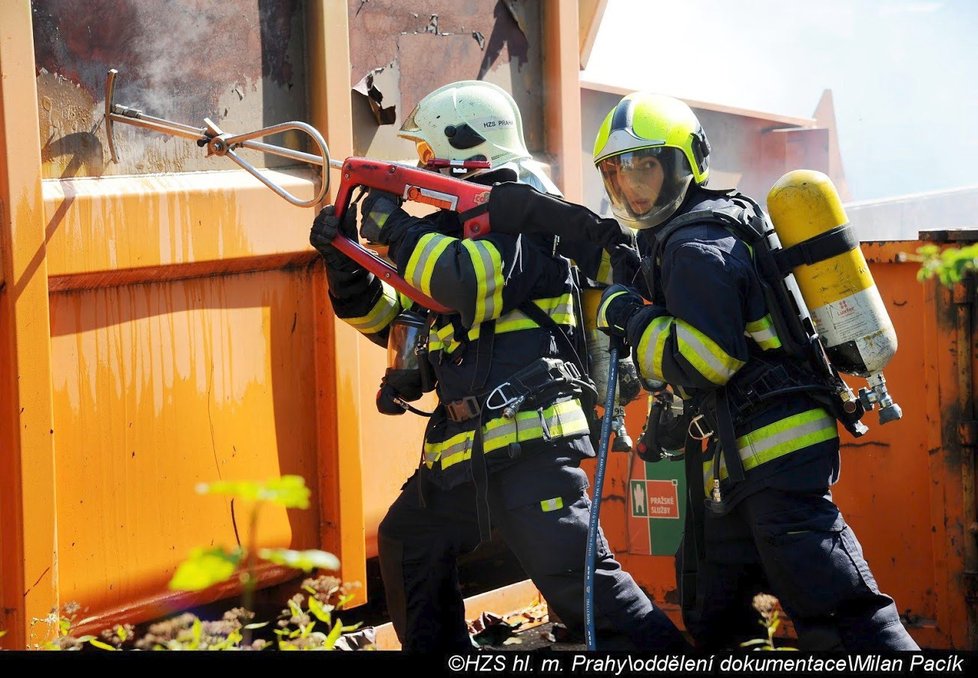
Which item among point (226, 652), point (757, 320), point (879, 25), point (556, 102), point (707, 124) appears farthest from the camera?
point (879, 25)

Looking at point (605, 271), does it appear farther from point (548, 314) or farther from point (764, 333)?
point (764, 333)

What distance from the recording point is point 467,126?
3.46 meters

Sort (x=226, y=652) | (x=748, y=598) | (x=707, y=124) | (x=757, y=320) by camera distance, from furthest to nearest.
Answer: (x=707, y=124), (x=748, y=598), (x=757, y=320), (x=226, y=652)

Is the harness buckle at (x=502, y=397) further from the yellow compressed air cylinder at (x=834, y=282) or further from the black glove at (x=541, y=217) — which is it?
the yellow compressed air cylinder at (x=834, y=282)

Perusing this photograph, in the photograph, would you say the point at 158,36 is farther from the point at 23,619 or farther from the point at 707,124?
the point at 707,124

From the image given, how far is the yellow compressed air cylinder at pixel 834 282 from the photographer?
300cm

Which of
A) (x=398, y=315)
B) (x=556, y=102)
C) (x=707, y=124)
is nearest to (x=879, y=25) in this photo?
(x=707, y=124)

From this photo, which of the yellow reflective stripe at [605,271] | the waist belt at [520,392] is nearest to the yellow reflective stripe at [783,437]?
the waist belt at [520,392]

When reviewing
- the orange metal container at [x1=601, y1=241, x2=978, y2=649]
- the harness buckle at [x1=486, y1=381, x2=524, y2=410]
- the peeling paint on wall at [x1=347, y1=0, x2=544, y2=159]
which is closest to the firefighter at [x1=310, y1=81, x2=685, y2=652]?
the harness buckle at [x1=486, y1=381, x2=524, y2=410]

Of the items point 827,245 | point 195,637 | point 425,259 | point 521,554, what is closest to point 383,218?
point 425,259

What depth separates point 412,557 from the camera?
11.4 feet

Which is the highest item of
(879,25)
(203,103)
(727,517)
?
(879,25)

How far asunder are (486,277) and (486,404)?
13.4 inches

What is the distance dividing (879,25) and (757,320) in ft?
27.3
